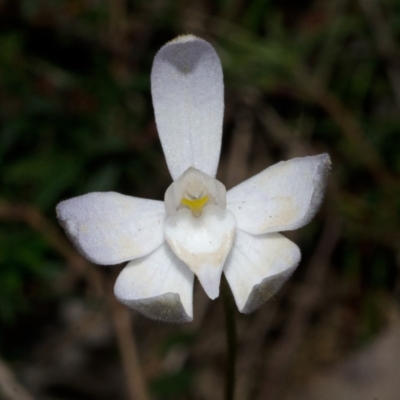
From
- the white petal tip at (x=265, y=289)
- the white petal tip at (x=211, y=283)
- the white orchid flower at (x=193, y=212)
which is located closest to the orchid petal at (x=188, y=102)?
the white orchid flower at (x=193, y=212)

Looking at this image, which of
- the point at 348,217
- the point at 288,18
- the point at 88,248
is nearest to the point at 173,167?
the point at 88,248

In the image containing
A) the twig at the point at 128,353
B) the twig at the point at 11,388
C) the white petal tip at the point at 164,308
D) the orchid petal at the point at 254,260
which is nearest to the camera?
the white petal tip at the point at 164,308

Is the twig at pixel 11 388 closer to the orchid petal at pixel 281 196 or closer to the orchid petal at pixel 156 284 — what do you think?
the orchid petal at pixel 156 284

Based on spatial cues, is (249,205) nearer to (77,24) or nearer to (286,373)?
(286,373)

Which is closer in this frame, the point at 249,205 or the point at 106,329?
the point at 249,205

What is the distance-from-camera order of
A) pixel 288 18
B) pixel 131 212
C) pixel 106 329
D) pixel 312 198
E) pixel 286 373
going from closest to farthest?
pixel 312 198, pixel 131 212, pixel 286 373, pixel 106 329, pixel 288 18

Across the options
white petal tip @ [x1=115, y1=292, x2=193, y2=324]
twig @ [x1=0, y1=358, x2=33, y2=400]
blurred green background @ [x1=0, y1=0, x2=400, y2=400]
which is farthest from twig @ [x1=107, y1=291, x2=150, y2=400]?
white petal tip @ [x1=115, y1=292, x2=193, y2=324]

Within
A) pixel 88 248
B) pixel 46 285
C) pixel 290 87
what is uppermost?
pixel 88 248
